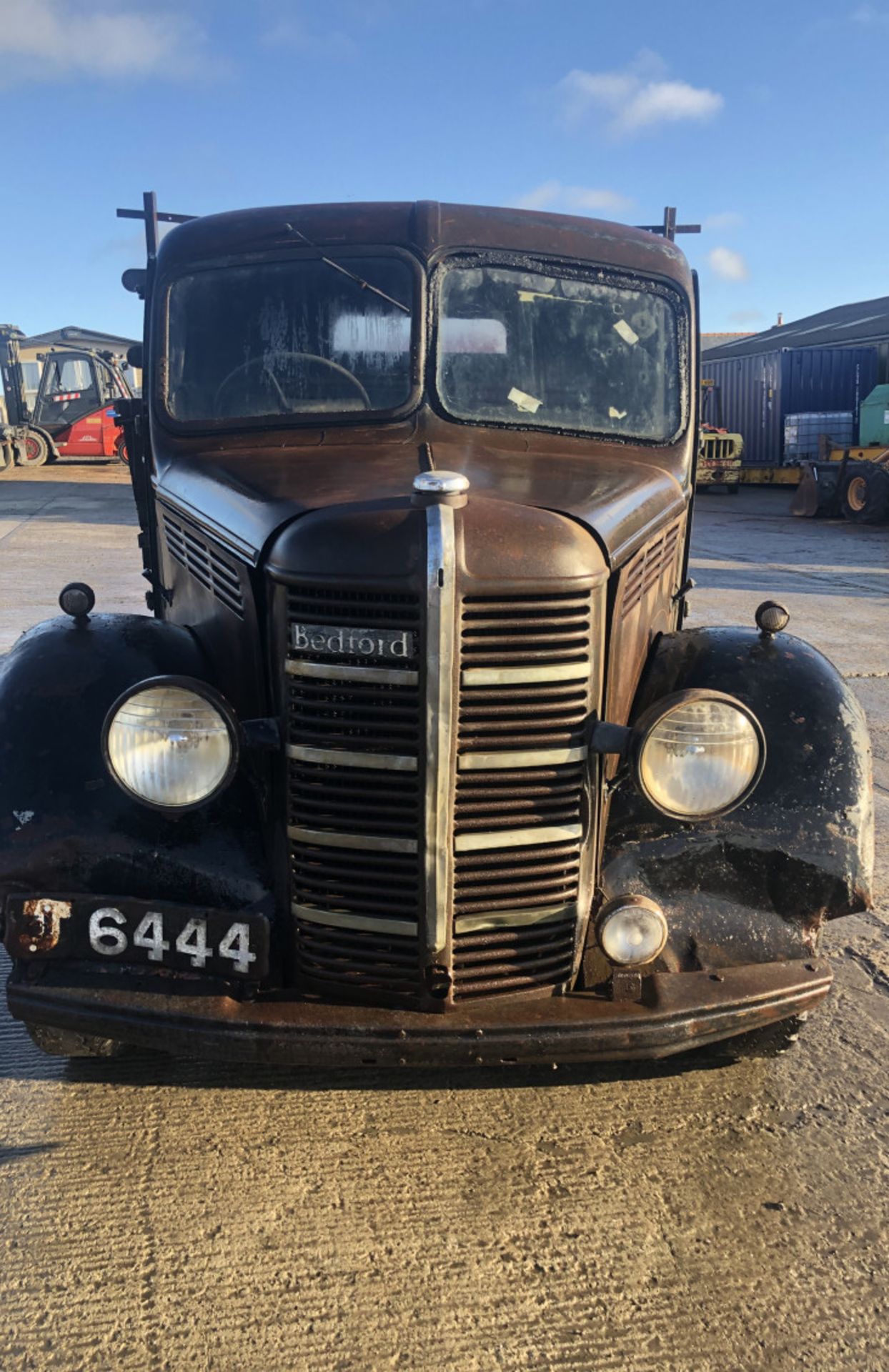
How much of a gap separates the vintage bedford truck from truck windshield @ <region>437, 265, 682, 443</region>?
370 mm

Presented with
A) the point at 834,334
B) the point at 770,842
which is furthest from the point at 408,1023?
the point at 834,334

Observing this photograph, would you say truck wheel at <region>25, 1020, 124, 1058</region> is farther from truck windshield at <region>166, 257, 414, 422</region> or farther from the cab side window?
the cab side window

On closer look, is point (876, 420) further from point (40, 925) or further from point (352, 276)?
point (40, 925)

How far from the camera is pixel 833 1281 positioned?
7.98 ft

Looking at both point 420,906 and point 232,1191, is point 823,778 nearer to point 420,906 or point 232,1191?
point 420,906

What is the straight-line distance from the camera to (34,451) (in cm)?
2808

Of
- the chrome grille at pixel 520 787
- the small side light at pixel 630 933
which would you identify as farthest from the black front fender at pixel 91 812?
the small side light at pixel 630 933

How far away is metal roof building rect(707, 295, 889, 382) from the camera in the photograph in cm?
Answer: 2680

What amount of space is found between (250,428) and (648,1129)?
2.51m

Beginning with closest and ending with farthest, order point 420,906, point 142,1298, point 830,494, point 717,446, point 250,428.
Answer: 1. point 142,1298
2. point 420,906
3. point 250,428
4. point 830,494
5. point 717,446

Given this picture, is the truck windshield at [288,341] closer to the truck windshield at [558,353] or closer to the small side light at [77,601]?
the truck windshield at [558,353]

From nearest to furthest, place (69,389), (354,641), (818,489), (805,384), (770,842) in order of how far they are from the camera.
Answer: (354,641), (770,842), (818,489), (805,384), (69,389)

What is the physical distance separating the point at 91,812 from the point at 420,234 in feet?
7.45

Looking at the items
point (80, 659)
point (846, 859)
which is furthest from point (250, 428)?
point (846, 859)
